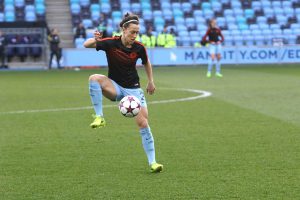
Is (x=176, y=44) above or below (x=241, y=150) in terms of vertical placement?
below

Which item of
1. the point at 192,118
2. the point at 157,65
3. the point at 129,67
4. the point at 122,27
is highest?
the point at 122,27

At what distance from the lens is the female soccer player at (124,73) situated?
8.04m

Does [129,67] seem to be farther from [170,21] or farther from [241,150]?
[170,21]

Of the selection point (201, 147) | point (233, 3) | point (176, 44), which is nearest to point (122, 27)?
point (201, 147)

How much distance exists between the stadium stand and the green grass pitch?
20.2m

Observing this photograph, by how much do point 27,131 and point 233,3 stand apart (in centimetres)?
3117

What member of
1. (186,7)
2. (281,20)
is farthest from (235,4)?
(186,7)

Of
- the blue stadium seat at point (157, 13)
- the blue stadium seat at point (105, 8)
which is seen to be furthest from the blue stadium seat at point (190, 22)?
the blue stadium seat at point (105, 8)

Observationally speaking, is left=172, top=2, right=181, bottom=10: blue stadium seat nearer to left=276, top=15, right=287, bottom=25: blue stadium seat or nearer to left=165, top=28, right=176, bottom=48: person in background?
left=276, top=15, right=287, bottom=25: blue stadium seat

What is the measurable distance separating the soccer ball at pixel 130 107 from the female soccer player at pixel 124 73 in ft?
0.32

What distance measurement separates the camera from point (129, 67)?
8383mm

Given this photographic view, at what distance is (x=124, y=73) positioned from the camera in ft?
27.6

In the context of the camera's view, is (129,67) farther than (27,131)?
No

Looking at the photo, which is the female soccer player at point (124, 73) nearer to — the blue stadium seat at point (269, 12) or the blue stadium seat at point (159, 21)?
the blue stadium seat at point (159, 21)
